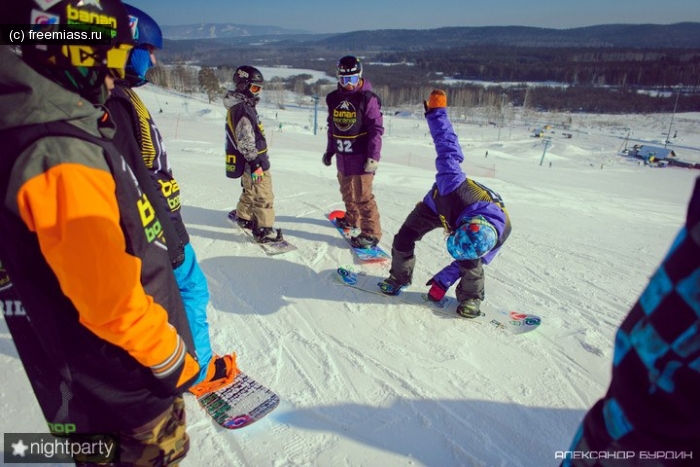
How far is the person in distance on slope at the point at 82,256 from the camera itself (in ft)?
3.47

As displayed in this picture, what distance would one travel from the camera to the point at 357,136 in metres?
4.83

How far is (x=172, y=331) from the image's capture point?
1408 millimetres

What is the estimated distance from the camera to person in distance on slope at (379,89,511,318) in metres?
2.88

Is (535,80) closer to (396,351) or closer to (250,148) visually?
(250,148)

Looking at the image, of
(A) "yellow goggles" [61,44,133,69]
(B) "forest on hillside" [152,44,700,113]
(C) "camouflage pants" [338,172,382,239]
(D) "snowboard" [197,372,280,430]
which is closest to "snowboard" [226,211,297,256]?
(C) "camouflage pants" [338,172,382,239]

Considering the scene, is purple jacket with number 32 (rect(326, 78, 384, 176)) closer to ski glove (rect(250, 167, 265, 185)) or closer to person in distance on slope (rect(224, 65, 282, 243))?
person in distance on slope (rect(224, 65, 282, 243))

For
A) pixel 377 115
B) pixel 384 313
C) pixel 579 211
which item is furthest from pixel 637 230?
pixel 384 313

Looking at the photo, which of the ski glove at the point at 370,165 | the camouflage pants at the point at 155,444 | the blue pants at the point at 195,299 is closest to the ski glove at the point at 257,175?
the ski glove at the point at 370,165

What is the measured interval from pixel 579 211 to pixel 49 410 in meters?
8.75

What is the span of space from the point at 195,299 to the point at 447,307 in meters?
2.23

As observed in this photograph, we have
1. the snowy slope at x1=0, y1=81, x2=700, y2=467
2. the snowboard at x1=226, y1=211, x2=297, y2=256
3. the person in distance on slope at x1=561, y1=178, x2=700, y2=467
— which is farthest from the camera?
the snowboard at x1=226, y1=211, x2=297, y2=256

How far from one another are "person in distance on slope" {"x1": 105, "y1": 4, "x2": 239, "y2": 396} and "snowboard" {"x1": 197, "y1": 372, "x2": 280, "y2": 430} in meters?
0.07

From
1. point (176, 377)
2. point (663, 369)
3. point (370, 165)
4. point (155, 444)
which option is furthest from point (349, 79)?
point (663, 369)

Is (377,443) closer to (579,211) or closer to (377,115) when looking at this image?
(377,115)
